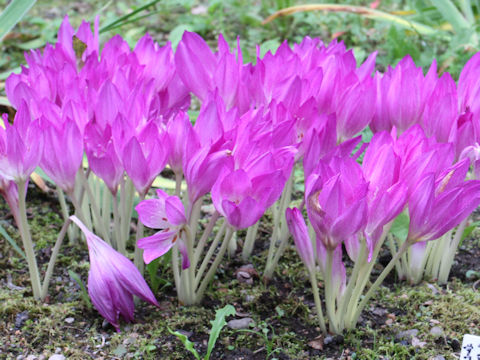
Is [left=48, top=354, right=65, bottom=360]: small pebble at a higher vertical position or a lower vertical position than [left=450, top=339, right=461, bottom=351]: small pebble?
higher

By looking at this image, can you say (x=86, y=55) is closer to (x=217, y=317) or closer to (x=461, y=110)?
(x=217, y=317)

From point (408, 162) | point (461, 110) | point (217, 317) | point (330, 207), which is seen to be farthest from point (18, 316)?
point (461, 110)

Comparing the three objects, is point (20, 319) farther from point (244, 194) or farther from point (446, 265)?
point (446, 265)

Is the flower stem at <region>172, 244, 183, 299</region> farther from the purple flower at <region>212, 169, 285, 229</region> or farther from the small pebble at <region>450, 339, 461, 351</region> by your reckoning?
the small pebble at <region>450, 339, 461, 351</region>

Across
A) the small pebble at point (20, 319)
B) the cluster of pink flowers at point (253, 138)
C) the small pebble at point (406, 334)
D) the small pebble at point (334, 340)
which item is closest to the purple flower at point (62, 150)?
the cluster of pink flowers at point (253, 138)

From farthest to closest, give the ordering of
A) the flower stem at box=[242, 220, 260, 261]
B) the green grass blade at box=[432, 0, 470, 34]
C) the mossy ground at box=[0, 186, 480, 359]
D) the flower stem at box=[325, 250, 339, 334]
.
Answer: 1. the green grass blade at box=[432, 0, 470, 34]
2. the flower stem at box=[242, 220, 260, 261]
3. the mossy ground at box=[0, 186, 480, 359]
4. the flower stem at box=[325, 250, 339, 334]

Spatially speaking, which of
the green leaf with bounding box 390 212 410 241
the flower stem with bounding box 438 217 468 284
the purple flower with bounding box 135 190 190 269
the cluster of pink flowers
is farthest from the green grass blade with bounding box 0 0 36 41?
the flower stem with bounding box 438 217 468 284
